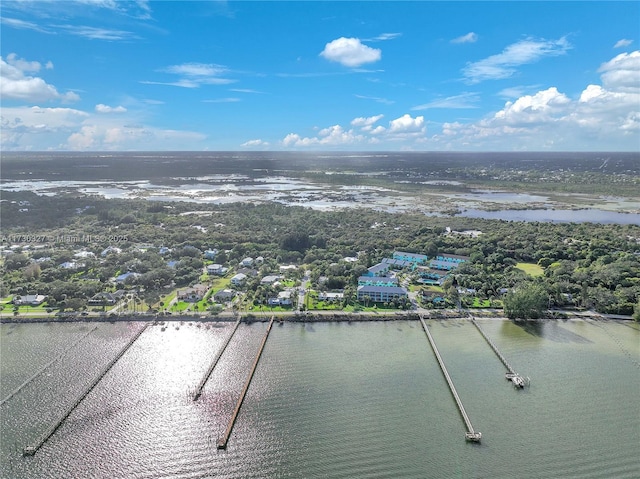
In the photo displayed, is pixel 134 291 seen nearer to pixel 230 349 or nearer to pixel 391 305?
pixel 230 349

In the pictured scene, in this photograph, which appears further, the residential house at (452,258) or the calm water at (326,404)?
the residential house at (452,258)

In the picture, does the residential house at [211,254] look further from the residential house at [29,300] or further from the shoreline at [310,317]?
the residential house at [29,300]

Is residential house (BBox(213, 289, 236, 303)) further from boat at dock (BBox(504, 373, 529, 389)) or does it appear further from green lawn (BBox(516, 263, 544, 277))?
green lawn (BBox(516, 263, 544, 277))

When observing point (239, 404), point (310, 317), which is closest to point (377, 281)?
point (310, 317)

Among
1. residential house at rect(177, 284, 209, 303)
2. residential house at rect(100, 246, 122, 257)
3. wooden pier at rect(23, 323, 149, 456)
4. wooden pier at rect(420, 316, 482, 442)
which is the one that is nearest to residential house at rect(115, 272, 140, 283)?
residential house at rect(177, 284, 209, 303)

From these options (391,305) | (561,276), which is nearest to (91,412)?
(391,305)

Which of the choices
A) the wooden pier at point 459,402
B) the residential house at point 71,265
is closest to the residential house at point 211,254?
the residential house at point 71,265
